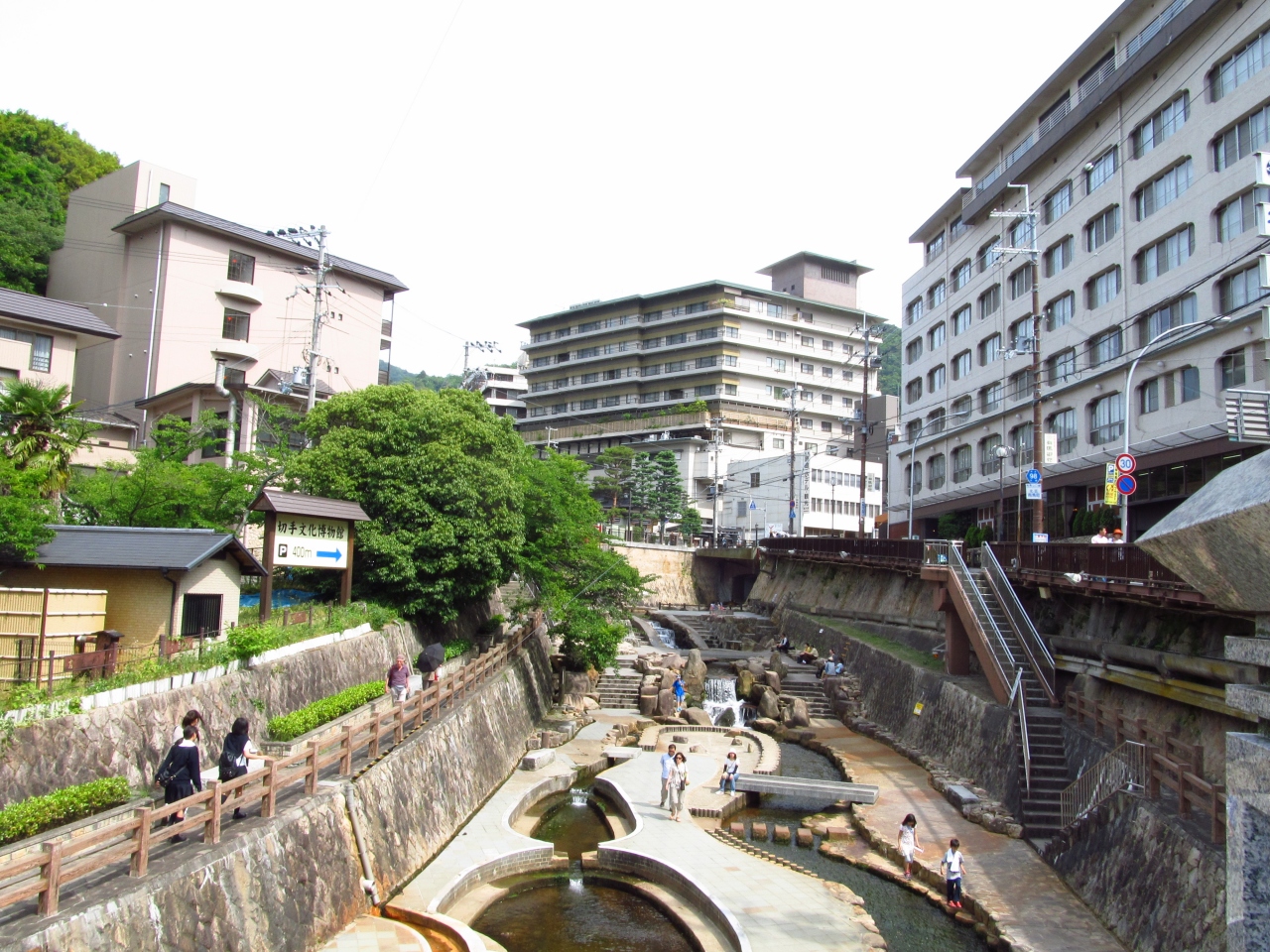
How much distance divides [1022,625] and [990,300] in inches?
1090

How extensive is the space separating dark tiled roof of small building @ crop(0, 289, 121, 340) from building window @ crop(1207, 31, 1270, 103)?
144 ft

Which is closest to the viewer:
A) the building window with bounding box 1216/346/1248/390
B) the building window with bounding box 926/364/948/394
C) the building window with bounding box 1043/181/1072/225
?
the building window with bounding box 1216/346/1248/390

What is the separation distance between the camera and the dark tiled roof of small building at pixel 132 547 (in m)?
17.2

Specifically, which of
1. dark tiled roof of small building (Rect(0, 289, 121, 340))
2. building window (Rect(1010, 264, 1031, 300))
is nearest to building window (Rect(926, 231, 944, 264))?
building window (Rect(1010, 264, 1031, 300))

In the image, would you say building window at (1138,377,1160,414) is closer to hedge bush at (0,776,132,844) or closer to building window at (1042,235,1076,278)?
building window at (1042,235,1076,278)

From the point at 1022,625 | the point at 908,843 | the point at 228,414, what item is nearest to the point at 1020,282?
the point at 1022,625

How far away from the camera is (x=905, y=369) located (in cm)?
6041

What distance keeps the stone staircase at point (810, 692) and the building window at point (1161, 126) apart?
25.8 m

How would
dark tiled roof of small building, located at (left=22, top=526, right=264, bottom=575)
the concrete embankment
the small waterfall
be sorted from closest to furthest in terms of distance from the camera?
the concrete embankment < dark tiled roof of small building, located at (left=22, top=526, right=264, bottom=575) < the small waterfall

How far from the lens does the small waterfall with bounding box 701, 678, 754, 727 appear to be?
118 ft

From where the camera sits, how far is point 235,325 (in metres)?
48.6

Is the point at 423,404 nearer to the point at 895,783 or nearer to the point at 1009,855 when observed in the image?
the point at 895,783

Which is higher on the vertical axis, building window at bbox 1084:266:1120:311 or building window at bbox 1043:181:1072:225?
building window at bbox 1043:181:1072:225

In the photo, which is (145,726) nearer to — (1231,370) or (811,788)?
(811,788)
